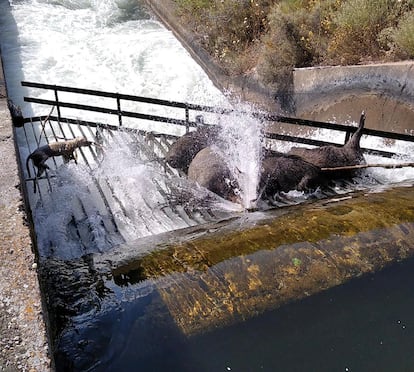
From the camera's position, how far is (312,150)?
25.8ft

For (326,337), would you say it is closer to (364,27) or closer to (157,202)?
(157,202)

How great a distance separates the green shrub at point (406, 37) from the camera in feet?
30.5

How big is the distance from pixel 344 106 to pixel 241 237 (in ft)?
20.8

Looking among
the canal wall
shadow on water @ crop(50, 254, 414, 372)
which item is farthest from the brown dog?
the canal wall

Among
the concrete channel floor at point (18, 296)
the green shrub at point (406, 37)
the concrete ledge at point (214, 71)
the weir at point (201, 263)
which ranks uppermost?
the green shrub at point (406, 37)

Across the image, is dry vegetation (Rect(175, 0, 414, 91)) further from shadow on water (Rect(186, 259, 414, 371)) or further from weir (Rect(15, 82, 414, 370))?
shadow on water (Rect(186, 259, 414, 371))

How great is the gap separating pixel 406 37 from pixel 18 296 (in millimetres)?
8573

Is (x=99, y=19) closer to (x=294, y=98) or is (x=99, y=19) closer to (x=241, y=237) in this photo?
(x=294, y=98)

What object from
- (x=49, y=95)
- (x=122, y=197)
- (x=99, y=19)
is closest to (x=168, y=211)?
(x=122, y=197)

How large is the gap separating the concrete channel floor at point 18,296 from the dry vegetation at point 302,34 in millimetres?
7878

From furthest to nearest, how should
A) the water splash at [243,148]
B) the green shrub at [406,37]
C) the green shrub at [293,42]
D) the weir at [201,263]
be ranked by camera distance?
the green shrub at [293,42] → the green shrub at [406,37] → the water splash at [243,148] → the weir at [201,263]

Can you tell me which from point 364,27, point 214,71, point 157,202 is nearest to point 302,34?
point 364,27

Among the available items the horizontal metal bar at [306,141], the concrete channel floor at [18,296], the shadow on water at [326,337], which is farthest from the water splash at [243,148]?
the concrete channel floor at [18,296]

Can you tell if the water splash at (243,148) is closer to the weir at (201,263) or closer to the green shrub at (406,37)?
the weir at (201,263)
